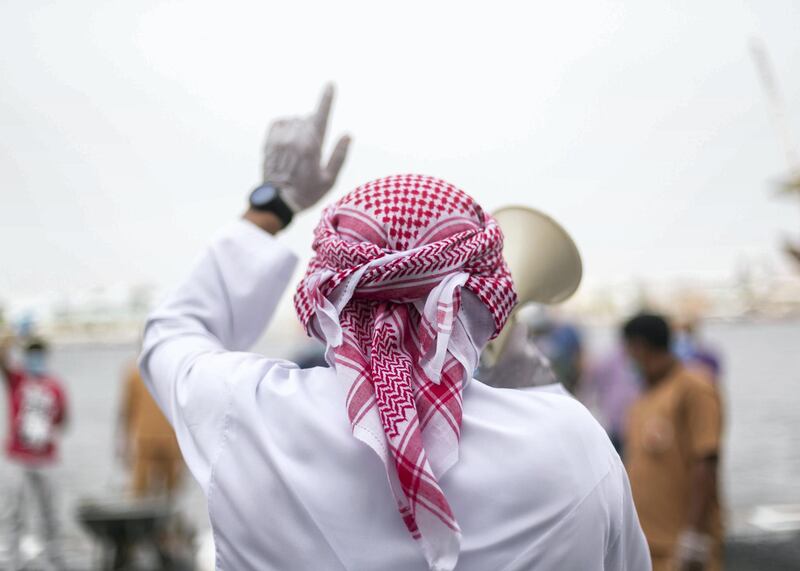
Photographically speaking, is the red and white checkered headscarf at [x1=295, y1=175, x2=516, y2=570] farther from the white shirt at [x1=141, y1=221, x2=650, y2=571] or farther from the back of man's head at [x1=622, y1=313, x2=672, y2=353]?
the back of man's head at [x1=622, y1=313, x2=672, y2=353]

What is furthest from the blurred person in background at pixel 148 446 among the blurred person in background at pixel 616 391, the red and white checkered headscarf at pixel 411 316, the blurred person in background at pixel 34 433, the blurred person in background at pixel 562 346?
the red and white checkered headscarf at pixel 411 316

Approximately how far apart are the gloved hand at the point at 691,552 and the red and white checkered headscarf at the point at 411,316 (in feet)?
7.88

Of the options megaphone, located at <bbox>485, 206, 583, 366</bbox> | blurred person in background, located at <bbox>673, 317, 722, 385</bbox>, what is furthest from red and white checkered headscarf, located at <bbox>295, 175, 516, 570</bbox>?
blurred person in background, located at <bbox>673, 317, 722, 385</bbox>

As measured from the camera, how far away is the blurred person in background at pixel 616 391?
702 cm

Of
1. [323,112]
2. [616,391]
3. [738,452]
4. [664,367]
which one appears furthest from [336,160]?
[738,452]

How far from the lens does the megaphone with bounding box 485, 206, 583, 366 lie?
1.93 meters

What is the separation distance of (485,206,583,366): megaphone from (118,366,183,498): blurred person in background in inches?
242

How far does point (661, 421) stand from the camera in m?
3.62

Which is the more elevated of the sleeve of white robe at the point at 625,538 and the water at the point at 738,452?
the sleeve of white robe at the point at 625,538

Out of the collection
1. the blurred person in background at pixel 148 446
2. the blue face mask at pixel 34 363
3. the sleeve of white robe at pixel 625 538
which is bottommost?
the blurred person in background at pixel 148 446

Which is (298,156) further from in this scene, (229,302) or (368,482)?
(368,482)

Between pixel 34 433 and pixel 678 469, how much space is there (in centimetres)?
492

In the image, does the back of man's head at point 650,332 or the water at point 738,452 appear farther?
the water at point 738,452

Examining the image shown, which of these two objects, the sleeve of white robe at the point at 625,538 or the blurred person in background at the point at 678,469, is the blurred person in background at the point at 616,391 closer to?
the blurred person in background at the point at 678,469
